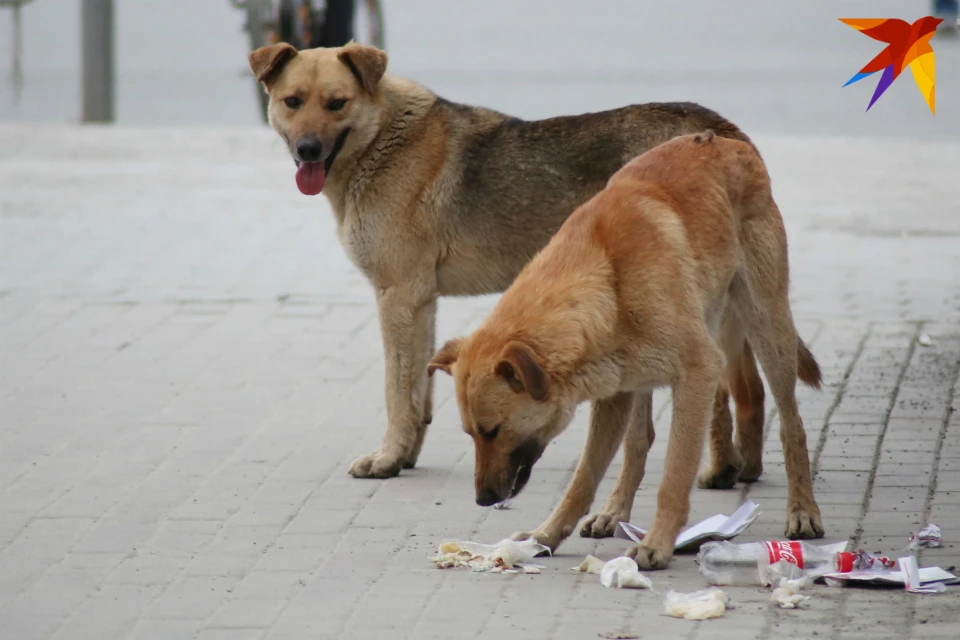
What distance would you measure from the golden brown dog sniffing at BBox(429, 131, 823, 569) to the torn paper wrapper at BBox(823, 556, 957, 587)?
20.8 inches

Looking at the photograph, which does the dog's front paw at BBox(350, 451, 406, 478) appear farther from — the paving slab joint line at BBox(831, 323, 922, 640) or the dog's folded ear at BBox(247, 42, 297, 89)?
the paving slab joint line at BBox(831, 323, 922, 640)

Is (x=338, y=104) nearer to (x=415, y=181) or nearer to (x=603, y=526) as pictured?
(x=415, y=181)

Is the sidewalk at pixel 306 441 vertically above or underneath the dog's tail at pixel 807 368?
underneath

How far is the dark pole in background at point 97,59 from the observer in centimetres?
1684

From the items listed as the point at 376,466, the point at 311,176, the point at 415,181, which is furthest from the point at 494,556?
the point at 311,176

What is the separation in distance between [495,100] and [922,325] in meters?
9.48

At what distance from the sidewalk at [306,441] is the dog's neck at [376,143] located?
1.21m

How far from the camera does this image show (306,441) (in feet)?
23.9

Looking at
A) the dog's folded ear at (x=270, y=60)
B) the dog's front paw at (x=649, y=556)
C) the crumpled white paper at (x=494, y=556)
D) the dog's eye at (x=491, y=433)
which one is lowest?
the crumpled white paper at (x=494, y=556)

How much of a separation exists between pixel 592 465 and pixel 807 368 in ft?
4.03

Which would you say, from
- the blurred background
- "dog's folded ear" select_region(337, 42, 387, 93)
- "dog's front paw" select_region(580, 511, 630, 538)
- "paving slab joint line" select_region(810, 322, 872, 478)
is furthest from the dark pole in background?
"dog's front paw" select_region(580, 511, 630, 538)

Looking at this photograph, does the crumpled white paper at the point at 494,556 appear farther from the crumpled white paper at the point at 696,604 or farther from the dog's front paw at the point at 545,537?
the crumpled white paper at the point at 696,604

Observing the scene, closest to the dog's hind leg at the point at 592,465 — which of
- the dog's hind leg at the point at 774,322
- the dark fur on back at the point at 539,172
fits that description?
the dog's hind leg at the point at 774,322

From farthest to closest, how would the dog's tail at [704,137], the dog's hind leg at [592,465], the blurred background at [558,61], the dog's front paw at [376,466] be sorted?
the blurred background at [558,61] → the dog's front paw at [376,466] → the dog's tail at [704,137] → the dog's hind leg at [592,465]
